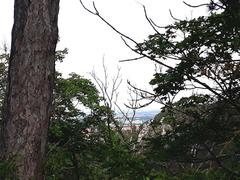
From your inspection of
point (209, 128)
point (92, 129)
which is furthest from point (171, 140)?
point (92, 129)

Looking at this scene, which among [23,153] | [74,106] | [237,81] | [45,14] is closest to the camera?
[23,153]

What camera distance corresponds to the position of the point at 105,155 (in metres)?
4.31

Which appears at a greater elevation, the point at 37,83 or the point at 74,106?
the point at 74,106

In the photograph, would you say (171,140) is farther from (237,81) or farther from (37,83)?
(37,83)

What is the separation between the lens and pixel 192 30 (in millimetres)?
4375

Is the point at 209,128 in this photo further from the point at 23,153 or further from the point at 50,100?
the point at 23,153

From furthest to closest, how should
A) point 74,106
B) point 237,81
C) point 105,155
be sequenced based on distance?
1. point 74,106
2. point 105,155
3. point 237,81

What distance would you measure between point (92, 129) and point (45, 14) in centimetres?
749

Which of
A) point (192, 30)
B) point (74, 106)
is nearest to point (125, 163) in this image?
point (192, 30)

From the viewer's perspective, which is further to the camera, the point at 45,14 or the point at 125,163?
the point at 125,163

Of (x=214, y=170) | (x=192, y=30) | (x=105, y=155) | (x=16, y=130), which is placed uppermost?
(x=192, y=30)

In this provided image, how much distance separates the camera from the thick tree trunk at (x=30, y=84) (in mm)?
3410

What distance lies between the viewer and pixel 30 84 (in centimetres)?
349

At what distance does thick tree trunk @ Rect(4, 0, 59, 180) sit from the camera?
341 centimetres
